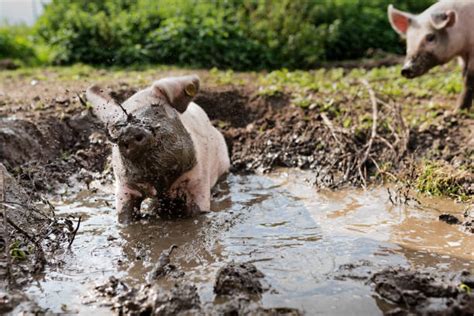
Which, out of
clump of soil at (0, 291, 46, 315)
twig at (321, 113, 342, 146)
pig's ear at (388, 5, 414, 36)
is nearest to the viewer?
clump of soil at (0, 291, 46, 315)

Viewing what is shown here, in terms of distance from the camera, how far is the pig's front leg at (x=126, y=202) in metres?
5.34

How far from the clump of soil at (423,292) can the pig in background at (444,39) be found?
432 cm

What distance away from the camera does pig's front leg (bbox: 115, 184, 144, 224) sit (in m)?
5.34

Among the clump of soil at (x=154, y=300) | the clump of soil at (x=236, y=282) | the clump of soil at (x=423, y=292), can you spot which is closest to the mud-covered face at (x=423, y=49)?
the clump of soil at (x=423, y=292)

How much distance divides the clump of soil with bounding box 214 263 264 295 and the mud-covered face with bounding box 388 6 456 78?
15.4 ft

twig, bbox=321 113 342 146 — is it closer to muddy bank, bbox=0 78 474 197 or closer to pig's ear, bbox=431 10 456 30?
muddy bank, bbox=0 78 474 197

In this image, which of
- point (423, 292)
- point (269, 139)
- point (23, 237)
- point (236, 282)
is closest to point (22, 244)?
point (23, 237)

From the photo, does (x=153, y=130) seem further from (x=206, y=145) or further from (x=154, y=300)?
(x=154, y=300)

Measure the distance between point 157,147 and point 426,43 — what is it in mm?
4241

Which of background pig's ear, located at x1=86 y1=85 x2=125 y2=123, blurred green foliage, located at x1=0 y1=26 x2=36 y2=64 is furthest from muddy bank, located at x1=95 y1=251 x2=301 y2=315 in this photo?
blurred green foliage, located at x1=0 y1=26 x2=36 y2=64

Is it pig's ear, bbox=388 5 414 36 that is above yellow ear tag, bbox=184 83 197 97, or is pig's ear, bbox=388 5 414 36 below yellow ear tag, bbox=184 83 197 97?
above

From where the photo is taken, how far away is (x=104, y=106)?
5277 millimetres

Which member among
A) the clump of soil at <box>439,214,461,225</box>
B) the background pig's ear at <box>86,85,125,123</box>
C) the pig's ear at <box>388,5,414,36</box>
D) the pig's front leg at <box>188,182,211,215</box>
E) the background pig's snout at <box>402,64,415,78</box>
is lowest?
the clump of soil at <box>439,214,461,225</box>

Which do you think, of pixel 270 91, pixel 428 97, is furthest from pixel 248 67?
pixel 428 97
